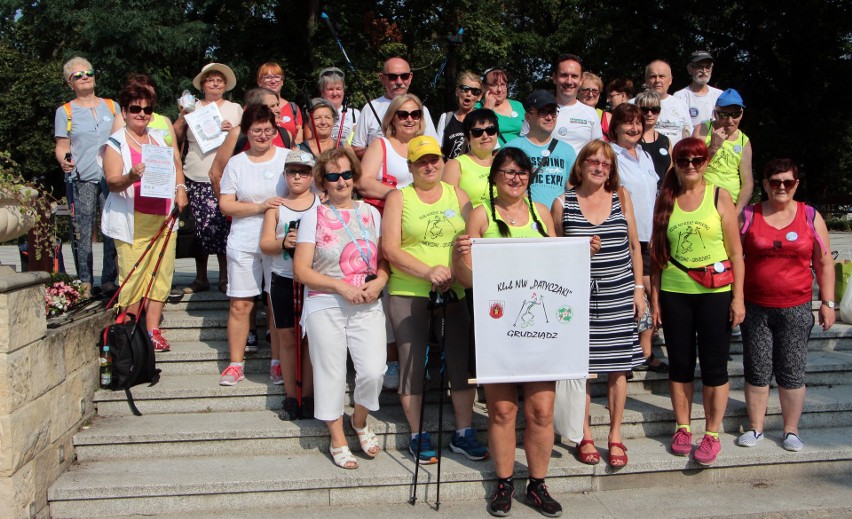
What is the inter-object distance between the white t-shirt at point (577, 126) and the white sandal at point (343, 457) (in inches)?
120

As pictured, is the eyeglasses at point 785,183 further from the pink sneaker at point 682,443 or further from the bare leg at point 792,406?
the pink sneaker at point 682,443

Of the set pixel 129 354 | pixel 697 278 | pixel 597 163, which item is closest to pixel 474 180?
pixel 597 163

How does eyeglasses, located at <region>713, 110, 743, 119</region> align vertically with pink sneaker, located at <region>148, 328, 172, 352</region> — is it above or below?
above

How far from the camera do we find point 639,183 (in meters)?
5.67

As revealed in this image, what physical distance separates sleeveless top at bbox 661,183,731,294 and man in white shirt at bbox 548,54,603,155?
151cm

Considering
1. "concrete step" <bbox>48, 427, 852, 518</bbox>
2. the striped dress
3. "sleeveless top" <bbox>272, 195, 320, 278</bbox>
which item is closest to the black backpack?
"concrete step" <bbox>48, 427, 852, 518</bbox>

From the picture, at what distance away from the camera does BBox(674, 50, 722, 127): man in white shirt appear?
23.5 feet

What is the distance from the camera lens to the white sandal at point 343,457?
15.4 ft

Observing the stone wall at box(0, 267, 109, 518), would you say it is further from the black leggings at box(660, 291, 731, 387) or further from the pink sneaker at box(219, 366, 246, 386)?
the black leggings at box(660, 291, 731, 387)

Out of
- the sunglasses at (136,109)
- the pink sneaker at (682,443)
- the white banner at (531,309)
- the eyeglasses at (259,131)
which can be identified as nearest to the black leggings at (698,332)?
the pink sneaker at (682,443)

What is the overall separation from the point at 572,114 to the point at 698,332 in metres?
2.24

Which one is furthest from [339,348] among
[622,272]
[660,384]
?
[660,384]

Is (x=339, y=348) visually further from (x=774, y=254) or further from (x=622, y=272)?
(x=774, y=254)

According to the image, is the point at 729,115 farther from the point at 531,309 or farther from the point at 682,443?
the point at 531,309
